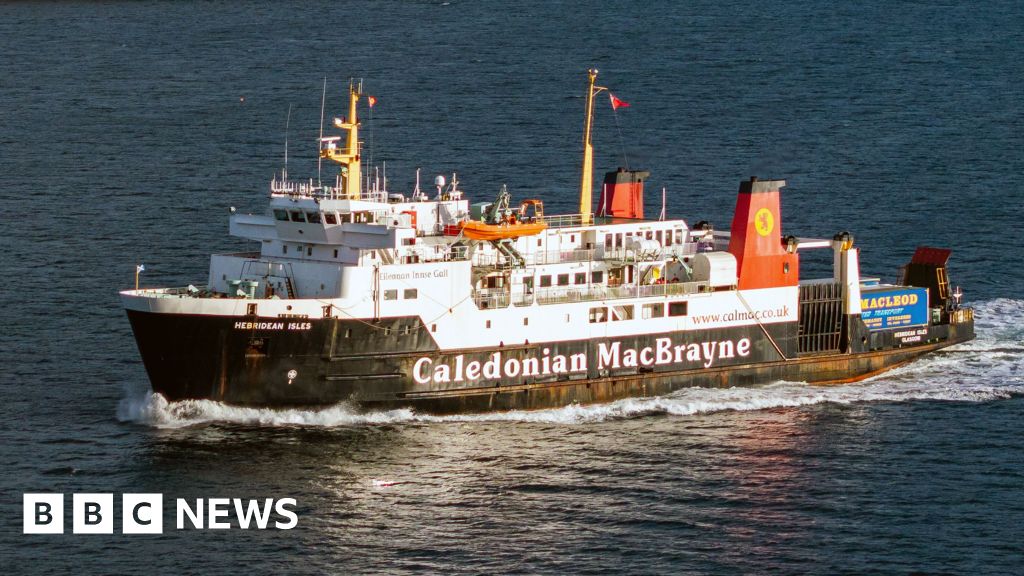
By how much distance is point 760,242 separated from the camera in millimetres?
87500

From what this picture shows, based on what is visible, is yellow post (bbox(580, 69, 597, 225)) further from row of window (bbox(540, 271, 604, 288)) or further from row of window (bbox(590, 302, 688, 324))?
row of window (bbox(590, 302, 688, 324))

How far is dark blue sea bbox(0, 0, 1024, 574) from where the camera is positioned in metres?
65.3

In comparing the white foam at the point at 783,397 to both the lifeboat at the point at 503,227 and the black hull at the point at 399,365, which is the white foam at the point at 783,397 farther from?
the lifeboat at the point at 503,227

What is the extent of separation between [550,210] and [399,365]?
41.0 metres

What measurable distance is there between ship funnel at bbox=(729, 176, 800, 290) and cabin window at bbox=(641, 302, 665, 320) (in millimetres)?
4770

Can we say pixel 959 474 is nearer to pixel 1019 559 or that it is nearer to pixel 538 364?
pixel 1019 559

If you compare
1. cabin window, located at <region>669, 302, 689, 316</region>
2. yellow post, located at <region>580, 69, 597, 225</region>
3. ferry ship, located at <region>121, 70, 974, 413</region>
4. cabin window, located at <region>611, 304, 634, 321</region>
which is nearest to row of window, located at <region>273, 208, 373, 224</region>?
ferry ship, located at <region>121, 70, 974, 413</region>

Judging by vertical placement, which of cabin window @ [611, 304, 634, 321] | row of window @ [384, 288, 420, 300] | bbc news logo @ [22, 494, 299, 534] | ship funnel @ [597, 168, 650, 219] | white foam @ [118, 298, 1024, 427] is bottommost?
bbc news logo @ [22, 494, 299, 534]

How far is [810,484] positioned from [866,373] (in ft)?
66.5

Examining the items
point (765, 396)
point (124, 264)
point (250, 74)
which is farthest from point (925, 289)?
point (250, 74)

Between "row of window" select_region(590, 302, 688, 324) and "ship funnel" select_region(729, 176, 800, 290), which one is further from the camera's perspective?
"ship funnel" select_region(729, 176, 800, 290)

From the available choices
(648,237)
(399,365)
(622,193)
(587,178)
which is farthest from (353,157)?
A: (622,193)

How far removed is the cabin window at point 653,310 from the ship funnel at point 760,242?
477cm

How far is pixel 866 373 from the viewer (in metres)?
90.8
